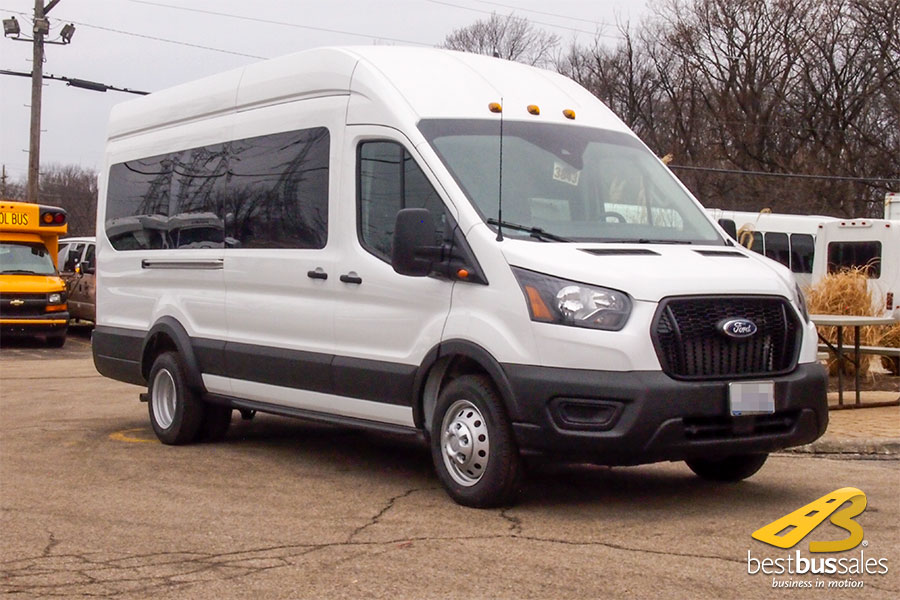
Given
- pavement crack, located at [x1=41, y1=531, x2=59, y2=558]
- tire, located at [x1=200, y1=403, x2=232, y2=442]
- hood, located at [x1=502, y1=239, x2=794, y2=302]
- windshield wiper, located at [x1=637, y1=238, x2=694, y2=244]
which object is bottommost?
pavement crack, located at [x1=41, y1=531, x2=59, y2=558]

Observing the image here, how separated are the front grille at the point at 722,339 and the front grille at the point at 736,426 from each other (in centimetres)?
23

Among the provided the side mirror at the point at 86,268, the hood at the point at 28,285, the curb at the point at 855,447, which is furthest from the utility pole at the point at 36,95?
the curb at the point at 855,447

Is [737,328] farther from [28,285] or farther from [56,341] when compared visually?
[56,341]

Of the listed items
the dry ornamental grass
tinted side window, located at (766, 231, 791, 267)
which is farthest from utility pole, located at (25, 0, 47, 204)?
the dry ornamental grass

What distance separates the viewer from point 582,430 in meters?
6.65

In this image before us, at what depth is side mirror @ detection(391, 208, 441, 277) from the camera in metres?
7.15

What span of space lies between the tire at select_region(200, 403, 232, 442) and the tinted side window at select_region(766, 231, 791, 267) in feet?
78.4

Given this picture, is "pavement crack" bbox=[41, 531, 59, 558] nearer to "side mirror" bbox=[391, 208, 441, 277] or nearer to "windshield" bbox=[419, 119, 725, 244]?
"side mirror" bbox=[391, 208, 441, 277]

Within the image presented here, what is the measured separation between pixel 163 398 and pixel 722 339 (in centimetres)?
501

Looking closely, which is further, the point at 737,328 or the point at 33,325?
the point at 33,325

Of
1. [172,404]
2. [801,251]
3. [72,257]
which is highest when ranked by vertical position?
[801,251]

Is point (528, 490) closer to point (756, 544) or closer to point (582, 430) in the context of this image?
point (582, 430)

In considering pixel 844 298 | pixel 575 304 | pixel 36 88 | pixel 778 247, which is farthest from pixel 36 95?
pixel 575 304

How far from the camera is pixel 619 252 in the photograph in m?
6.97
